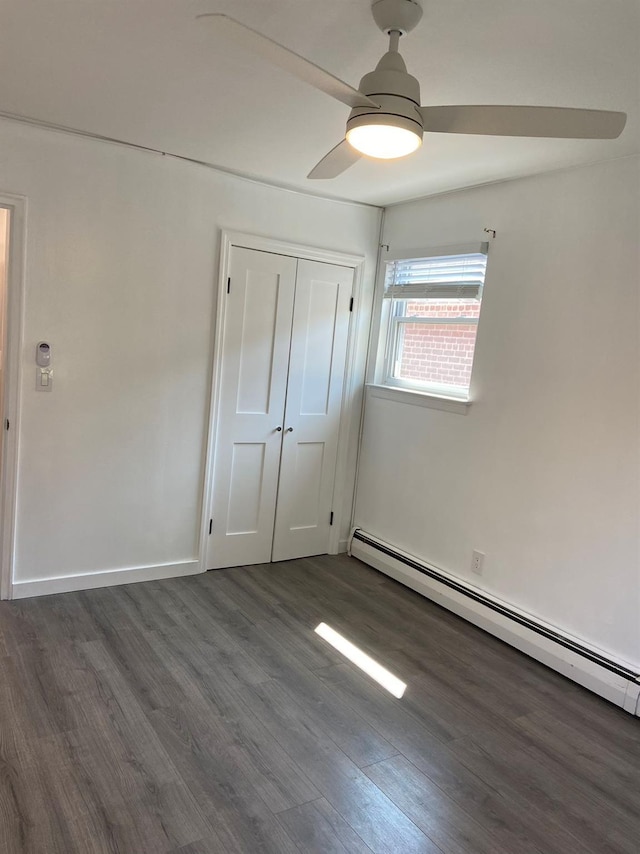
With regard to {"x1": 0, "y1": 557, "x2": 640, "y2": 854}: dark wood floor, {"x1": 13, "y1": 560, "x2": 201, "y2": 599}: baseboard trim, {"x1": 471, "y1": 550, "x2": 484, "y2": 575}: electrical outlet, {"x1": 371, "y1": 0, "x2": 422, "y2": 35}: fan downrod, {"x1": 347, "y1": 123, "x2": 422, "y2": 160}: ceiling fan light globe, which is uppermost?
{"x1": 371, "y1": 0, "x2": 422, "y2": 35}: fan downrod

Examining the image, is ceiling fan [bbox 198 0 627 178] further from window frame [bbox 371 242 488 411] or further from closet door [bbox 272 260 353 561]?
closet door [bbox 272 260 353 561]

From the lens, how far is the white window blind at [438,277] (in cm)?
365

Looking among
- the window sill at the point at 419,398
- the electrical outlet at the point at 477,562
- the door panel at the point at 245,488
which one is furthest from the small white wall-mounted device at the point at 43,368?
the electrical outlet at the point at 477,562

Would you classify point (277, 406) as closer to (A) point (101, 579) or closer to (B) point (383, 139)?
(A) point (101, 579)

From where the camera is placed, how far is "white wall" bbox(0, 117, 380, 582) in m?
3.22

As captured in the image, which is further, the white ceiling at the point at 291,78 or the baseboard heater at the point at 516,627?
the baseboard heater at the point at 516,627

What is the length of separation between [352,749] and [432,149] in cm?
264

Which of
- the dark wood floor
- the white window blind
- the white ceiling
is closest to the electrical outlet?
the dark wood floor

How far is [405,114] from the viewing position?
1.68 m


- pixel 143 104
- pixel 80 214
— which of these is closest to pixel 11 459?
pixel 80 214

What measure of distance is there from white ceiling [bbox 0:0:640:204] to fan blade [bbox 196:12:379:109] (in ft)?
1.08

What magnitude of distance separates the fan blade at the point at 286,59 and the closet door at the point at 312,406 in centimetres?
240

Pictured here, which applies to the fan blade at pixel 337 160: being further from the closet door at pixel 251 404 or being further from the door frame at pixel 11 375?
the door frame at pixel 11 375

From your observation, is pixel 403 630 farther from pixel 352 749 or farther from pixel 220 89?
pixel 220 89
